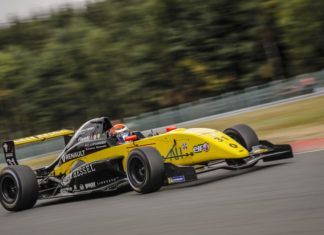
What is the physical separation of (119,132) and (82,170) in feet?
3.04

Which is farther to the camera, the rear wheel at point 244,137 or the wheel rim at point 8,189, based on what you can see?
the wheel rim at point 8,189

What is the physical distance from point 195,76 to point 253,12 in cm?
703

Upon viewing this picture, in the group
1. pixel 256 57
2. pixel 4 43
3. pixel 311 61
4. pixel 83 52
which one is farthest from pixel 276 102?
pixel 4 43

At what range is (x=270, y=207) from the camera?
6809 millimetres

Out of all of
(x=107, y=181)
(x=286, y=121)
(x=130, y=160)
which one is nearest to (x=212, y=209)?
(x=130, y=160)

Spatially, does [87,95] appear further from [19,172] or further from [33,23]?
[19,172]

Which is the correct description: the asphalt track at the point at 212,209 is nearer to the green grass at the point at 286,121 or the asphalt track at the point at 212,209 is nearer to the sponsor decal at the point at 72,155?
the sponsor decal at the point at 72,155

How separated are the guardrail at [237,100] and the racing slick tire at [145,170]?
19410 millimetres

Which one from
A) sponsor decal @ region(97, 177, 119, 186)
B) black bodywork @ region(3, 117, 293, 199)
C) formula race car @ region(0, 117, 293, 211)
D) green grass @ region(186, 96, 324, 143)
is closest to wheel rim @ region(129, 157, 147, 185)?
formula race car @ region(0, 117, 293, 211)

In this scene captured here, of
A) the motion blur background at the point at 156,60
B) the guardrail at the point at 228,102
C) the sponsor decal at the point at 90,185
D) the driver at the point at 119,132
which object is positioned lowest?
the sponsor decal at the point at 90,185

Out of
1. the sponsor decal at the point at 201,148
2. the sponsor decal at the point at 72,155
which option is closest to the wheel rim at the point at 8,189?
the sponsor decal at the point at 72,155

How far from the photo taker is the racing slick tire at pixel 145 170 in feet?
32.0

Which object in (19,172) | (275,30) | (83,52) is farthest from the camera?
(83,52)

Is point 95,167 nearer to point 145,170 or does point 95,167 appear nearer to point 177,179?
point 145,170
